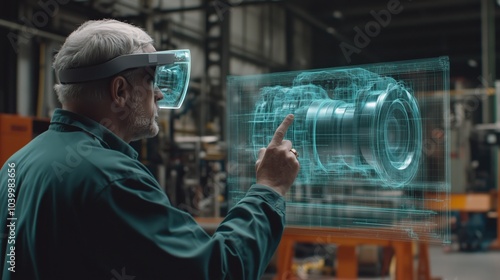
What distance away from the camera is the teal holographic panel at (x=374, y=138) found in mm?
1585

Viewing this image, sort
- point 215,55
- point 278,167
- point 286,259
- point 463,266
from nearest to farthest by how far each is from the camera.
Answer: point 278,167 → point 286,259 → point 215,55 → point 463,266

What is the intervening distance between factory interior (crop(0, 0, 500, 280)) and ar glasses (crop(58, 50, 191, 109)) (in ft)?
1.33

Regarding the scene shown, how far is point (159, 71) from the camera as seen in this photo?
138cm

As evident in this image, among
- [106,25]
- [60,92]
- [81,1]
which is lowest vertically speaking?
[60,92]

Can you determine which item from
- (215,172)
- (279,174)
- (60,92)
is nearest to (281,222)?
(279,174)

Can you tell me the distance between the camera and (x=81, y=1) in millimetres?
6016

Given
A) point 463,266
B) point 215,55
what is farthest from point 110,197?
point 463,266

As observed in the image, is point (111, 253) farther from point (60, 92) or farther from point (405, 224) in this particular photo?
point (405, 224)

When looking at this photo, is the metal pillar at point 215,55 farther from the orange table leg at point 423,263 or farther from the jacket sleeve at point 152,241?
the jacket sleeve at point 152,241

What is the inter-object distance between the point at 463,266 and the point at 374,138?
6.68 meters

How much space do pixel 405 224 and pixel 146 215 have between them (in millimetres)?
841

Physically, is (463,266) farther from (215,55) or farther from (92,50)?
(92,50)

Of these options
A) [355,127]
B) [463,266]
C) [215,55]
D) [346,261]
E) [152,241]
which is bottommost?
[463,266]

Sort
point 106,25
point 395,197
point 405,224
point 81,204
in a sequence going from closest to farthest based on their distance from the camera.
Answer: point 81,204
point 106,25
point 405,224
point 395,197
